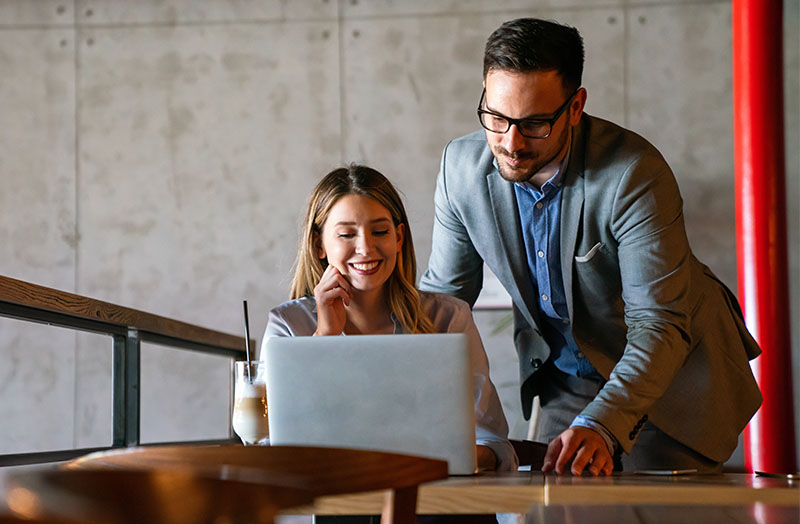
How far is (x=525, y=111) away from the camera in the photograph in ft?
6.10

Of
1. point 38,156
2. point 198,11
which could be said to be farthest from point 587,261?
point 38,156

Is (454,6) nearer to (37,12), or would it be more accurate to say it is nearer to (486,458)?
(37,12)

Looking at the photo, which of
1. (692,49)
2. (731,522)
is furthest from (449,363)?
(692,49)

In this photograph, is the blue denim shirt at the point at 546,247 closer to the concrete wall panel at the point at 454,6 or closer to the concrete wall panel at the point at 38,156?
the concrete wall panel at the point at 454,6

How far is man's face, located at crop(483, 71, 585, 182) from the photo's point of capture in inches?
73.0

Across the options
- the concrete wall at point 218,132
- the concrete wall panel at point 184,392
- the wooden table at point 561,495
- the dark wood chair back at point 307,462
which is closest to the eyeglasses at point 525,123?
the wooden table at point 561,495

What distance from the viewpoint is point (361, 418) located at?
4.09 feet

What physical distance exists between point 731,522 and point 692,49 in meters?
2.82

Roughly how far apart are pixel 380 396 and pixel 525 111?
0.82 metres

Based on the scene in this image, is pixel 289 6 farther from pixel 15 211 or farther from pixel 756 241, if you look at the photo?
pixel 756 241

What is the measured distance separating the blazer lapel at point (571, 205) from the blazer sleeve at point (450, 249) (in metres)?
0.27

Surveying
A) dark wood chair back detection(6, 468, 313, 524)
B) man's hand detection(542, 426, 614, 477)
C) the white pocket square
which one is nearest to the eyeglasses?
the white pocket square

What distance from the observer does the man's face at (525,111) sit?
1.85 m

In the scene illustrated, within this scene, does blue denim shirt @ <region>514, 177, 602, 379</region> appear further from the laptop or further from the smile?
the laptop
